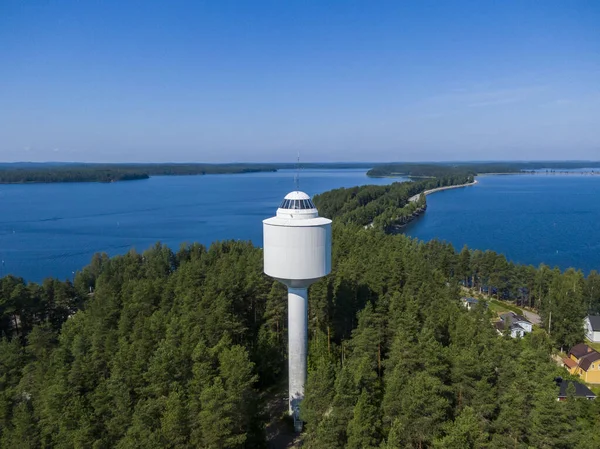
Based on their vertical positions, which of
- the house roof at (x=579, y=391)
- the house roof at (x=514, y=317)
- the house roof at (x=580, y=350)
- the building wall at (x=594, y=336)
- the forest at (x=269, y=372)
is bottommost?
the building wall at (x=594, y=336)

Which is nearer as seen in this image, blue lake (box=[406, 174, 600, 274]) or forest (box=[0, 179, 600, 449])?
forest (box=[0, 179, 600, 449])

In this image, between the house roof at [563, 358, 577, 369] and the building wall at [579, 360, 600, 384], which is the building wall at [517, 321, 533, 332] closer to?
the house roof at [563, 358, 577, 369]

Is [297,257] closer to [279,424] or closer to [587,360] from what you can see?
[279,424]

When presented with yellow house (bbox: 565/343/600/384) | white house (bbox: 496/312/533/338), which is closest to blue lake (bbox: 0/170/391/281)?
white house (bbox: 496/312/533/338)

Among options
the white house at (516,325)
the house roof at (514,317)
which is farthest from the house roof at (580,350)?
the house roof at (514,317)

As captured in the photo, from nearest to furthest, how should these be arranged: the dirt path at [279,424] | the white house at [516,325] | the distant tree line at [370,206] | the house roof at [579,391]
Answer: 1. the dirt path at [279,424]
2. the house roof at [579,391]
3. the white house at [516,325]
4. the distant tree line at [370,206]

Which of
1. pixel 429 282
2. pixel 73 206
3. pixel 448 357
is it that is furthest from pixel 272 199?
pixel 448 357

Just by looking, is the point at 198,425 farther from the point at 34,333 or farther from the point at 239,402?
the point at 34,333

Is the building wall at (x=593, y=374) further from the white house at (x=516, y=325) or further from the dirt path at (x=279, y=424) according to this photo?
the dirt path at (x=279, y=424)
